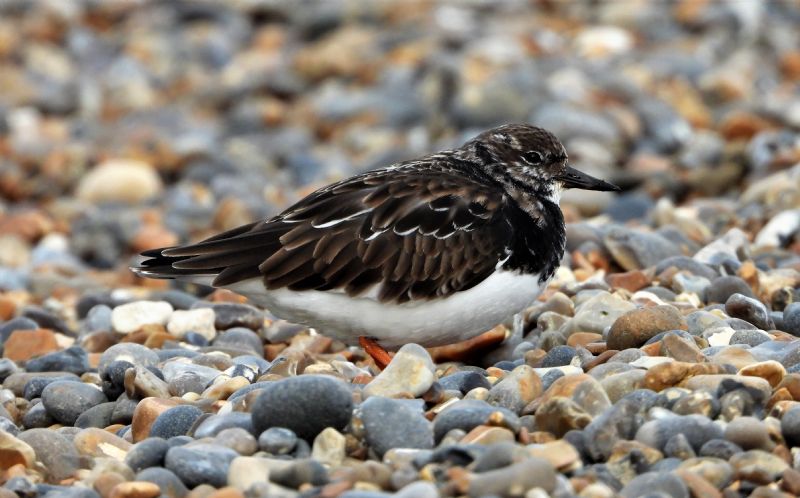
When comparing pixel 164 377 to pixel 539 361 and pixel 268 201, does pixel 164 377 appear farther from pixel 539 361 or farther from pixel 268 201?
pixel 268 201

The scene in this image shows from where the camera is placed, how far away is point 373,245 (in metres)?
5.29

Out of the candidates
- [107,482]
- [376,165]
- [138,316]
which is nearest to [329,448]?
[107,482]

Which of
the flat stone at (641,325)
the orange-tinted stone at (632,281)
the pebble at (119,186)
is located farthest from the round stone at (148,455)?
the pebble at (119,186)

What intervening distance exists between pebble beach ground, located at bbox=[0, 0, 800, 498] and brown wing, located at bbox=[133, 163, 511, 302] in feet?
1.24

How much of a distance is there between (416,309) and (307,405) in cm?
130

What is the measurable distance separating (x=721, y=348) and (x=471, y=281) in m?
1.04

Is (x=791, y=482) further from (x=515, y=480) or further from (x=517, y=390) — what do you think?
(x=517, y=390)

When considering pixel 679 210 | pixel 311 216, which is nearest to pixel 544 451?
pixel 311 216

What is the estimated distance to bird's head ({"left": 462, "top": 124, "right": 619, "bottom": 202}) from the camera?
19.2 feet

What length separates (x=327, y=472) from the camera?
149 inches

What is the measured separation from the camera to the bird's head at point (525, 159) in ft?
19.2

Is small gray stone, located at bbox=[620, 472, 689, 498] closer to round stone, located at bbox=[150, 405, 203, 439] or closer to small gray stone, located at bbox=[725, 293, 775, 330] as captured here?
round stone, located at bbox=[150, 405, 203, 439]

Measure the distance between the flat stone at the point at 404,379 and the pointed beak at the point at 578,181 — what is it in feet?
5.75

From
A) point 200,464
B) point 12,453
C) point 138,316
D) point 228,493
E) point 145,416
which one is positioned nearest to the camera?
point 228,493
